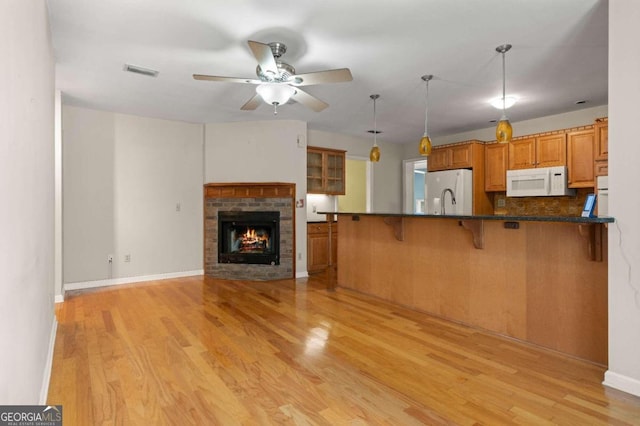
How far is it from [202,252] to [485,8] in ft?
16.7

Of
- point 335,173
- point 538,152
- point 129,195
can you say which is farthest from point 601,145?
point 129,195

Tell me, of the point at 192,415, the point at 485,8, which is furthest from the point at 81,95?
the point at 485,8

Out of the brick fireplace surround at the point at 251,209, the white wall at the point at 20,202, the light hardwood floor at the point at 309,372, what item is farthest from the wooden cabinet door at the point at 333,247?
the white wall at the point at 20,202

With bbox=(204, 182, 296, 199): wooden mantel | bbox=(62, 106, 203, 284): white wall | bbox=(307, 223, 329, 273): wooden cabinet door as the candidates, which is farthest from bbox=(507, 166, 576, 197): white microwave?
bbox=(62, 106, 203, 284): white wall

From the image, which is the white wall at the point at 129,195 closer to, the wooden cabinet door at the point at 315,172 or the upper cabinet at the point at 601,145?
the wooden cabinet door at the point at 315,172

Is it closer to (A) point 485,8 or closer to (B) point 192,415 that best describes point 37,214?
(B) point 192,415

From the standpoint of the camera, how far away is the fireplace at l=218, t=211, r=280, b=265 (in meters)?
5.57

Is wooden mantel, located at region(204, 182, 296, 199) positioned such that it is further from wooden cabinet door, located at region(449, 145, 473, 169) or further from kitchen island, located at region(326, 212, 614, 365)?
wooden cabinet door, located at region(449, 145, 473, 169)

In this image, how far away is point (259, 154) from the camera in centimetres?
562

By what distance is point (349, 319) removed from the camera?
342 centimetres

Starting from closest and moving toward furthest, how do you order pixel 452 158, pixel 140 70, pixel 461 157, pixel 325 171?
pixel 140 70 < pixel 461 157 < pixel 452 158 < pixel 325 171

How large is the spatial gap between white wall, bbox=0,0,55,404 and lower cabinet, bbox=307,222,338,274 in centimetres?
426

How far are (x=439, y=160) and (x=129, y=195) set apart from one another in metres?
5.34

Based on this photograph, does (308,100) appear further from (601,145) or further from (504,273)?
(601,145)
